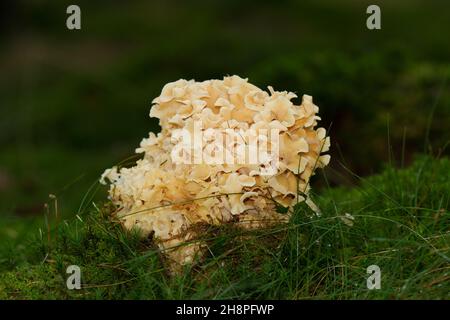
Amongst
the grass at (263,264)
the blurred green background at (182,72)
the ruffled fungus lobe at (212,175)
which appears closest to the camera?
the grass at (263,264)

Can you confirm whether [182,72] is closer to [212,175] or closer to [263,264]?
[212,175]

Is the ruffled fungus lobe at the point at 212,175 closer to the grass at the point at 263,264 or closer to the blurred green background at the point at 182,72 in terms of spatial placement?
the grass at the point at 263,264

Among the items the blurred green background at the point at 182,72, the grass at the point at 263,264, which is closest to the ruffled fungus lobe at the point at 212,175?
the grass at the point at 263,264

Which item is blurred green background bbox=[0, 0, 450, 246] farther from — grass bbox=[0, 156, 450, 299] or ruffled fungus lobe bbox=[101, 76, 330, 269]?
ruffled fungus lobe bbox=[101, 76, 330, 269]

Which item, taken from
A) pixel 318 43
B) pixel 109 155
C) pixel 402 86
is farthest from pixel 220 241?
pixel 318 43

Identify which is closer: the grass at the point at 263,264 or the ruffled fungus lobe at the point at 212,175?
the grass at the point at 263,264
